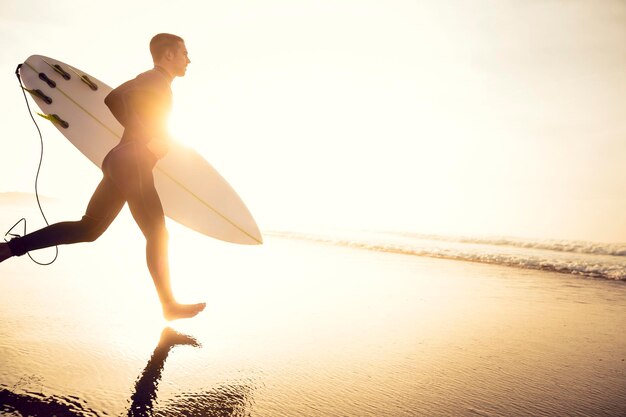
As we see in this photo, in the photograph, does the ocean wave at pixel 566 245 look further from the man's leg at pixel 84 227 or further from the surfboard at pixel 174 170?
the man's leg at pixel 84 227

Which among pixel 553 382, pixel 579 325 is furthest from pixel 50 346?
pixel 579 325

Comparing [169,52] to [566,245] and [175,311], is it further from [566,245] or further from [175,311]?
[566,245]

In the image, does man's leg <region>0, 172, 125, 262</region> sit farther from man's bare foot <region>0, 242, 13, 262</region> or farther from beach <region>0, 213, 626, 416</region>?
beach <region>0, 213, 626, 416</region>

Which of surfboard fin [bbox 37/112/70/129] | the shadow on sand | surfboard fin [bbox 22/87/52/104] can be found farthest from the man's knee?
surfboard fin [bbox 22/87/52/104]

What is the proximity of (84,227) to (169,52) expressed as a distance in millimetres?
1336

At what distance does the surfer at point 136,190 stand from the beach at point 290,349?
1.52 feet

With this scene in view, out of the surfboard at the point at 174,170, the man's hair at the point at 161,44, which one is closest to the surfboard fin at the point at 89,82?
the surfboard at the point at 174,170

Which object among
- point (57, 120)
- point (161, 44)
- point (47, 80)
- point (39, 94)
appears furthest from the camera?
point (47, 80)

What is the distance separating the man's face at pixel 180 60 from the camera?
251cm

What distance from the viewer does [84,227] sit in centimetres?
229

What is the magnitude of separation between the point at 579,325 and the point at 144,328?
3.84m

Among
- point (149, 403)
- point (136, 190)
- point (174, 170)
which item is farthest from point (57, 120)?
point (149, 403)

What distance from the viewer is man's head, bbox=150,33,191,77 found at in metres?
2.48

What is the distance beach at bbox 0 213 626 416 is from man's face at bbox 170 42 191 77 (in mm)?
Result: 1832
